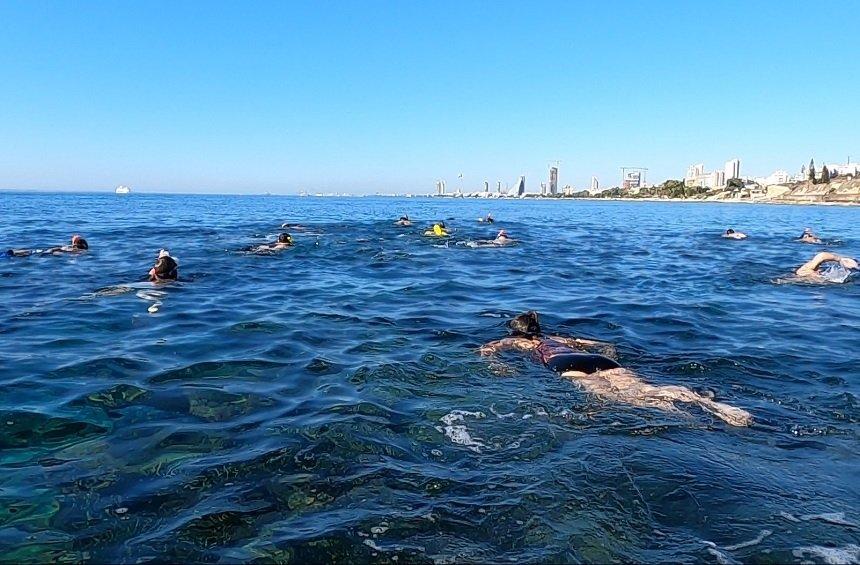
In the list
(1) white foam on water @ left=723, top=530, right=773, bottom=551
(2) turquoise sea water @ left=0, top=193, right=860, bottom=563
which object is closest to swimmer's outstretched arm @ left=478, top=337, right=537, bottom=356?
(2) turquoise sea water @ left=0, top=193, right=860, bottom=563

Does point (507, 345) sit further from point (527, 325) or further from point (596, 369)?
point (596, 369)

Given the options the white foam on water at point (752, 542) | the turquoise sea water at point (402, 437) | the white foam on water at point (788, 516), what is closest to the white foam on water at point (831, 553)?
the turquoise sea water at point (402, 437)

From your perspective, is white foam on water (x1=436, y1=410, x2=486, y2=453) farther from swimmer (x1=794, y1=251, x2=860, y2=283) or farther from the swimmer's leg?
swimmer (x1=794, y1=251, x2=860, y2=283)

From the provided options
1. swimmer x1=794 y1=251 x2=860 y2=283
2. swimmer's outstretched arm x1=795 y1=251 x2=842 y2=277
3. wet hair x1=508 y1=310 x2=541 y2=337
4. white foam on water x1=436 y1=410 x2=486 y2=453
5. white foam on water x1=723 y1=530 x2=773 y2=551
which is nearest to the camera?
white foam on water x1=723 y1=530 x2=773 y2=551

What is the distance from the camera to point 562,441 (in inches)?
201

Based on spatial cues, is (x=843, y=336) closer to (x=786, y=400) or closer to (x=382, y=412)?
(x=786, y=400)

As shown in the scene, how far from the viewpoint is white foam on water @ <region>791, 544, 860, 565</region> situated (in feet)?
11.3

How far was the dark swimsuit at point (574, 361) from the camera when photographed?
6926mm

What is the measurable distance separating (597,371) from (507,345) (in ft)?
5.32

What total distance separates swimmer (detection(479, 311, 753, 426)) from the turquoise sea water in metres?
0.22

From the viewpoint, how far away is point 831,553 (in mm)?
3500

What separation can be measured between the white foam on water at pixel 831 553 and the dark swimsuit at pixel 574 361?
11.1ft

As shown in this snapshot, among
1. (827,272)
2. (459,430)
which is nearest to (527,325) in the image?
(459,430)

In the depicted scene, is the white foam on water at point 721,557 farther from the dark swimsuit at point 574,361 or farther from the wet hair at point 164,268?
the wet hair at point 164,268
